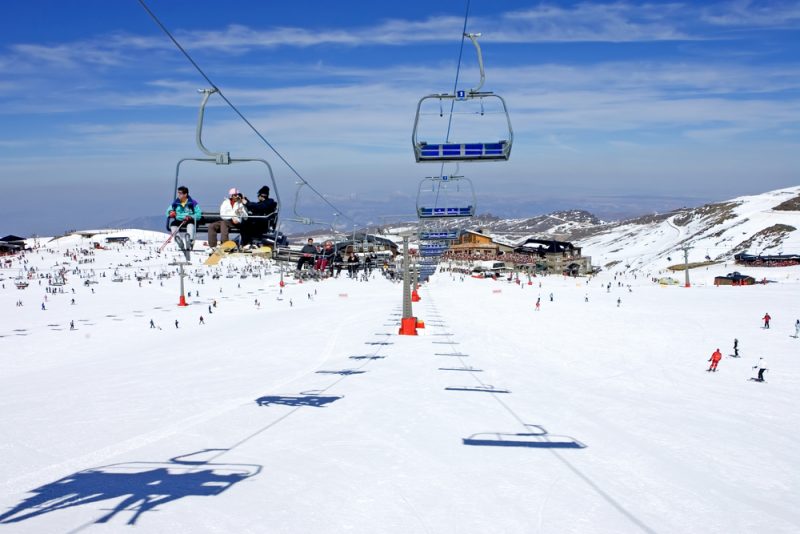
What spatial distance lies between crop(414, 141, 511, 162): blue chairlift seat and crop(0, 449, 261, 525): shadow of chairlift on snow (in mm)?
5491

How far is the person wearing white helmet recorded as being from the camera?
8.41 meters

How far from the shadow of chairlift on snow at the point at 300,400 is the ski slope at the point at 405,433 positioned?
0.10 metres

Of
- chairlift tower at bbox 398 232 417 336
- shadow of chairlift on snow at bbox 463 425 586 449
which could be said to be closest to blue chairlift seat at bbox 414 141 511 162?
shadow of chairlift on snow at bbox 463 425 586 449

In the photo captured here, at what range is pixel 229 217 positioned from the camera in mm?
8391

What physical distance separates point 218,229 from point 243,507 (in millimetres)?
3586

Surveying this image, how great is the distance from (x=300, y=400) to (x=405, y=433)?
4.22 m

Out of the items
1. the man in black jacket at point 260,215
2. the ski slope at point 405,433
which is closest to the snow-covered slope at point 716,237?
the ski slope at point 405,433

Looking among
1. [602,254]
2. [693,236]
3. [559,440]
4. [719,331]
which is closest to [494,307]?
[719,331]

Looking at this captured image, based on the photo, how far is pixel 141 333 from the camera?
37812mm

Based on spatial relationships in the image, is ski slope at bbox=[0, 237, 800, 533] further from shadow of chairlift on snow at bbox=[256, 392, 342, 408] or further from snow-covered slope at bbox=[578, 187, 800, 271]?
snow-covered slope at bbox=[578, 187, 800, 271]

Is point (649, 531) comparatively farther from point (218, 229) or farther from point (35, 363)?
point (35, 363)

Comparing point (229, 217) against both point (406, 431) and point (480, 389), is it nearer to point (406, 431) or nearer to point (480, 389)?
point (406, 431)

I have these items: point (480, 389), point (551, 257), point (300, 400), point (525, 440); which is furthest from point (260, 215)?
point (551, 257)

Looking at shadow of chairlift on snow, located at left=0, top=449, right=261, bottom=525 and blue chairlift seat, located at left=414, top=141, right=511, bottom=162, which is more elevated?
blue chairlift seat, located at left=414, top=141, right=511, bottom=162
